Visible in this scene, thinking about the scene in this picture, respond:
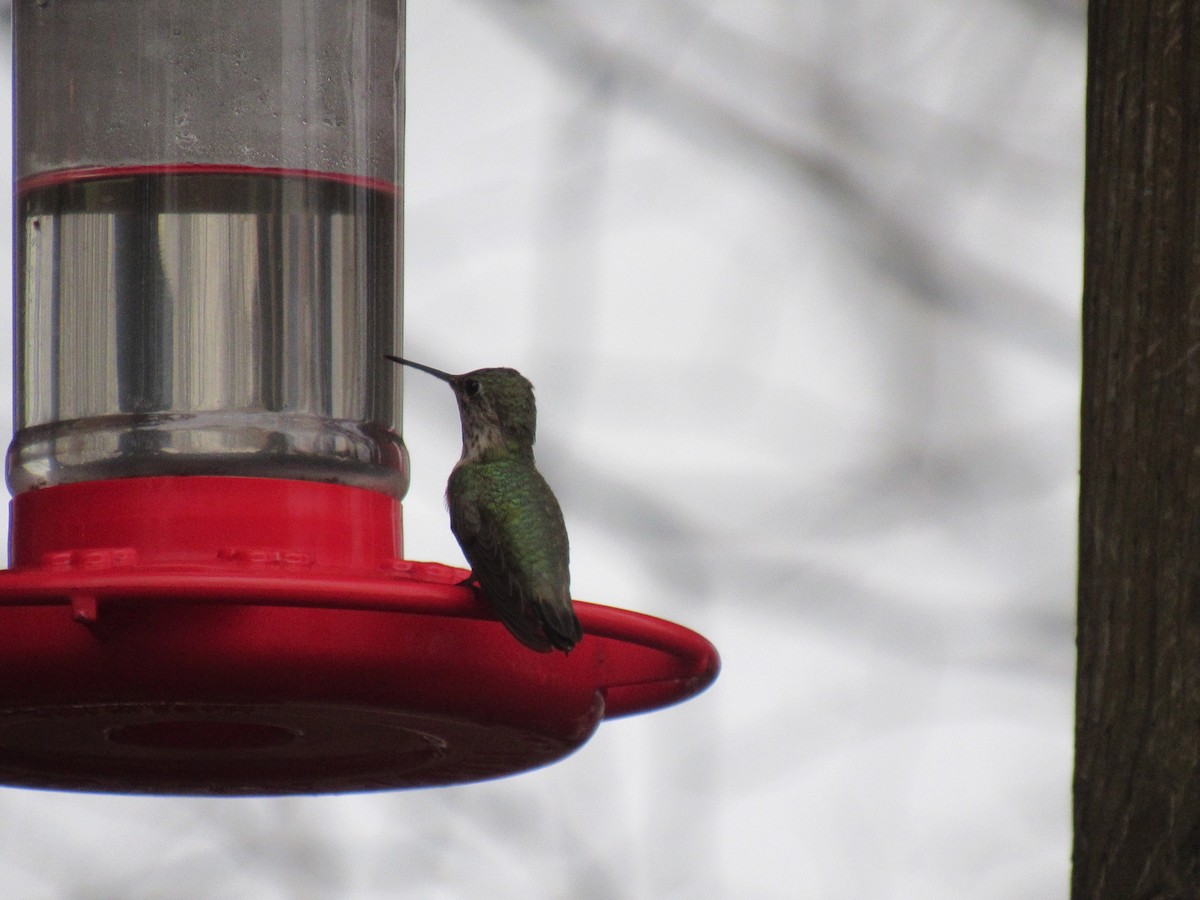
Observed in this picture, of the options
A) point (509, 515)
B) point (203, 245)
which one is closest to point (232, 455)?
point (203, 245)

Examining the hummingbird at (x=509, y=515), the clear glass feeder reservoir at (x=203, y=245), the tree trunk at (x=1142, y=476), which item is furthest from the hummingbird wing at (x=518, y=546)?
the tree trunk at (x=1142, y=476)

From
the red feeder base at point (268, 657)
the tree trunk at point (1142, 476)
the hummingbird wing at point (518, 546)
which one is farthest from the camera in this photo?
the hummingbird wing at point (518, 546)

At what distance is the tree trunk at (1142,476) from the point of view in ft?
5.89

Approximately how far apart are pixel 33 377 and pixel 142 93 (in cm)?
57

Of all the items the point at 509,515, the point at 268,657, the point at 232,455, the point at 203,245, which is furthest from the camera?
the point at 509,515

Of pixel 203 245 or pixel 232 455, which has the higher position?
pixel 203 245

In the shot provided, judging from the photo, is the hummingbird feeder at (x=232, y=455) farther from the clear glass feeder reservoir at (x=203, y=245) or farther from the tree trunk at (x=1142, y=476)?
the tree trunk at (x=1142, y=476)

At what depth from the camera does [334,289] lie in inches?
137

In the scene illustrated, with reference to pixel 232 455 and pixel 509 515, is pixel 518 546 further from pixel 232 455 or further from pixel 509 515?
pixel 232 455

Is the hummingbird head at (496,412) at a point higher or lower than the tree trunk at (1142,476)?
higher

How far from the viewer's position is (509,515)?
343 centimetres

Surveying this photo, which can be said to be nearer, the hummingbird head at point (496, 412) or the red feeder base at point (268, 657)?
the red feeder base at point (268, 657)

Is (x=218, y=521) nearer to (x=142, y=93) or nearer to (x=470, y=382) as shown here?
(x=142, y=93)

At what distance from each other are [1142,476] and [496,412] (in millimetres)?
2218
